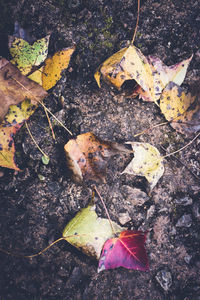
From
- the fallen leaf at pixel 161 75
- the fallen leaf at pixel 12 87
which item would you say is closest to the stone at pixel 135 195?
the fallen leaf at pixel 161 75

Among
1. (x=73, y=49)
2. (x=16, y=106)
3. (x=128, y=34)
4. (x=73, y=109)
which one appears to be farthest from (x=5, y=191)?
(x=128, y=34)

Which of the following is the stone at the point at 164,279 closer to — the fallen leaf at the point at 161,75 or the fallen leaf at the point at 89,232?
the fallen leaf at the point at 89,232

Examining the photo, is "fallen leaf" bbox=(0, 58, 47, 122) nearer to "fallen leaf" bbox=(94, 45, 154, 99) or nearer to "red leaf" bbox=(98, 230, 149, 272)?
"fallen leaf" bbox=(94, 45, 154, 99)

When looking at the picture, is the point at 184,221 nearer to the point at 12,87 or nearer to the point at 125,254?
the point at 125,254

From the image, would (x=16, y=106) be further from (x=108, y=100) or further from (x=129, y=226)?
(x=129, y=226)

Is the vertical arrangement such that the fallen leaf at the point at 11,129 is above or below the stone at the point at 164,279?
above

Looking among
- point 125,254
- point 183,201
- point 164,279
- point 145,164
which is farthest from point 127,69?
point 164,279
